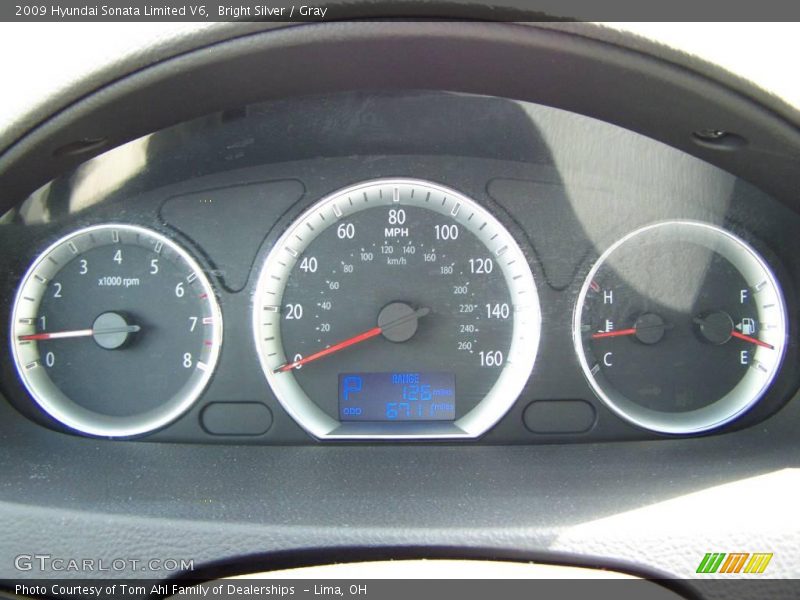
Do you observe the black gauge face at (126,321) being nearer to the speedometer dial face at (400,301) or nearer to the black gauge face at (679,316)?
the speedometer dial face at (400,301)

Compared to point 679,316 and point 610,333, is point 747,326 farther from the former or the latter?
point 610,333

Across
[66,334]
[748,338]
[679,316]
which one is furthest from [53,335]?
[748,338]

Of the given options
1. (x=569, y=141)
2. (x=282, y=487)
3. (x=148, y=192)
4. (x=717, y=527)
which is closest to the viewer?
(x=717, y=527)

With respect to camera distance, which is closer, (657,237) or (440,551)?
(440,551)

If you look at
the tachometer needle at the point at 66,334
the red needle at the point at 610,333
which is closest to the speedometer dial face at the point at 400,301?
the red needle at the point at 610,333

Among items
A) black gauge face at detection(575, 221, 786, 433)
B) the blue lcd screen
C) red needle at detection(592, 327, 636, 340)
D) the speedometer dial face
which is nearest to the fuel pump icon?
black gauge face at detection(575, 221, 786, 433)

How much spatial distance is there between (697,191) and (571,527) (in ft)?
3.62

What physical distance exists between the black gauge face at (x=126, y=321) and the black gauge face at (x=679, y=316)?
1.21 meters

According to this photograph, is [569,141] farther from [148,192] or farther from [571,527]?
[148,192]

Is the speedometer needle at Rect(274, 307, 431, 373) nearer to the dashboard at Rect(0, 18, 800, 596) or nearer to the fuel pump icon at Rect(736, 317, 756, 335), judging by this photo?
the dashboard at Rect(0, 18, 800, 596)

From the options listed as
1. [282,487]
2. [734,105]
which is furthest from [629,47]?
[282,487]

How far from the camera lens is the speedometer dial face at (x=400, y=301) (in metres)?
2.67

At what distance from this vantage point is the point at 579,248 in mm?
2668

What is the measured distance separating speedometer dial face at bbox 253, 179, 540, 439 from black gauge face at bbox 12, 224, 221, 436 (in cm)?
23
